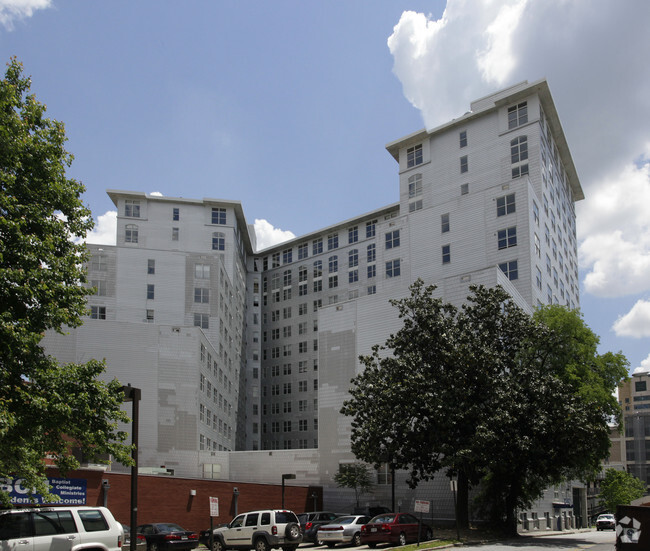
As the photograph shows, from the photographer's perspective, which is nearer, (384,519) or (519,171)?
(384,519)

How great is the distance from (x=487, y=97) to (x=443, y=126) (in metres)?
5.28

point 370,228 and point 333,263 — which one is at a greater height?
point 370,228

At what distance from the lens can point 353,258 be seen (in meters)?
99.2

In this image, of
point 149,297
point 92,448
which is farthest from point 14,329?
point 149,297

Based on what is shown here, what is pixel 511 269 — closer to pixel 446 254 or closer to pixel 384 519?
pixel 446 254

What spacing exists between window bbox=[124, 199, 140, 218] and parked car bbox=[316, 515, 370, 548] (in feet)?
191

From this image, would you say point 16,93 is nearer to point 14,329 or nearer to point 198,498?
point 14,329

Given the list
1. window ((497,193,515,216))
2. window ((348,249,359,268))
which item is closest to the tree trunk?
window ((497,193,515,216))

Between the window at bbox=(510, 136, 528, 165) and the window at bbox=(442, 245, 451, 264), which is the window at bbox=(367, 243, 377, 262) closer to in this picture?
the window at bbox=(510, 136, 528, 165)

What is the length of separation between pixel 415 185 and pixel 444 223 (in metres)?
10.2

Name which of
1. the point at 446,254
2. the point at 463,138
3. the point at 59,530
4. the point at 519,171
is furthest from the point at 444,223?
the point at 59,530

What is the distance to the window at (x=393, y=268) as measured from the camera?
221 ft

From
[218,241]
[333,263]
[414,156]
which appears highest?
[414,156]

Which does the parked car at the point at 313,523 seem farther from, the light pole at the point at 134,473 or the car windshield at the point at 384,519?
the light pole at the point at 134,473
